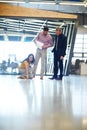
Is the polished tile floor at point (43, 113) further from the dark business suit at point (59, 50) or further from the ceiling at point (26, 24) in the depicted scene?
the ceiling at point (26, 24)

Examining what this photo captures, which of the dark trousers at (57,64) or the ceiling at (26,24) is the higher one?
the ceiling at (26,24)

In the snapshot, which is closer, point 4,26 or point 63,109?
point 63,109

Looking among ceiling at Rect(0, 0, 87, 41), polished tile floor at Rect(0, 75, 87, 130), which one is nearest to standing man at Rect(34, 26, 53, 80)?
ceiling at Rect(0, 0, 87, 41)

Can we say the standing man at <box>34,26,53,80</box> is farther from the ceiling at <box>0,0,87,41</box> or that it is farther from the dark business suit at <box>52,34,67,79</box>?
the ceiling at <box>0,0,87,41</box>

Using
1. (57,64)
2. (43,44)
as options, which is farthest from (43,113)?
(43,44)

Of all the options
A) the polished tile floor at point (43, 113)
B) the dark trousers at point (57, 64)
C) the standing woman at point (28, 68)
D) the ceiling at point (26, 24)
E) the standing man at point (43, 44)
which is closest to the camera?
the polished tile floor at point (43, 113)

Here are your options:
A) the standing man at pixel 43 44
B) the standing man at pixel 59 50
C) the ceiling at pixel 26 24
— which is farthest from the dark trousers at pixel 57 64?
the ceiling at pixel 26 24

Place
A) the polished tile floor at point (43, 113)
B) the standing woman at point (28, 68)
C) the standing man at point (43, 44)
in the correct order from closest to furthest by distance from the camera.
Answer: the polished tile floor at point (43, 113) < the standing man at point (43, 44) < the standing woman at point (28, 68)

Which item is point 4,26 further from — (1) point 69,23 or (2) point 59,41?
(2) point 59,41

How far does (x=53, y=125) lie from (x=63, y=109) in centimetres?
83

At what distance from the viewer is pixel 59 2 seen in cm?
993

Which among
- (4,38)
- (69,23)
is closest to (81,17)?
(69,23)

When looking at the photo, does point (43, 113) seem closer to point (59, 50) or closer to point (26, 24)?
point (59, 50)

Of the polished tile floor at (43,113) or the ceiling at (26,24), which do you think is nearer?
the polished tile floor at (43,113)
